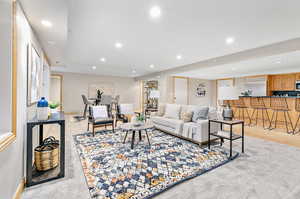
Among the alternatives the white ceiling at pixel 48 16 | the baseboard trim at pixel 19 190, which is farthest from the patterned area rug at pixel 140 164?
the white ceiling at pixel 48 16

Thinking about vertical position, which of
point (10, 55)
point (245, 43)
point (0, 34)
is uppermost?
point (245, 43)

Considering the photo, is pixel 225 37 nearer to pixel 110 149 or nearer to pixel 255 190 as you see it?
pixel 255 190

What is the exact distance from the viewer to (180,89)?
26.6 ft

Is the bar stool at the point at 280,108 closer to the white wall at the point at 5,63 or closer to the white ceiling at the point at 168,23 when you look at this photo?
the white ceiling at the point at 168,23

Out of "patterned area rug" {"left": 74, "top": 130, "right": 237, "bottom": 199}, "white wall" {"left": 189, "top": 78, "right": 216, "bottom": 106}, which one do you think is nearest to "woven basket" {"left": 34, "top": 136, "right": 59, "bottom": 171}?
"patterned area rug" {"left": 74, "top": 130, "right": 237, "bottom": 199}

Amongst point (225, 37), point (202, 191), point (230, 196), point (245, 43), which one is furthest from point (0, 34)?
point (245, 43)

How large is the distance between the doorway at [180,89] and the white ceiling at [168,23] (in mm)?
3817

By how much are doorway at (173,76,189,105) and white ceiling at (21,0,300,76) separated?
382cm

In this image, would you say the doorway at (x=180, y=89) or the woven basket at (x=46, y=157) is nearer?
the woven basket at (x=46, y=157)

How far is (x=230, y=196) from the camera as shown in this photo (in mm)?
1616

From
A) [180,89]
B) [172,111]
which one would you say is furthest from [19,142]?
[180,89]

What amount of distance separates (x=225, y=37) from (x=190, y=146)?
2.59 m

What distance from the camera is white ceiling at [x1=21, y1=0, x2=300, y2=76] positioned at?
82.1 inches

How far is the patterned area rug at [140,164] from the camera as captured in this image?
1731 millimetres
